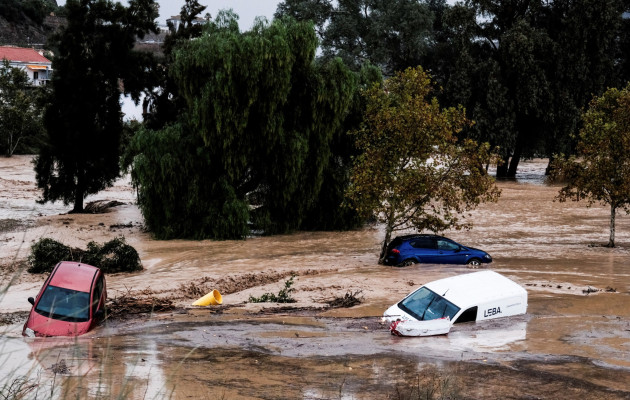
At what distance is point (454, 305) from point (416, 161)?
11.5 meters

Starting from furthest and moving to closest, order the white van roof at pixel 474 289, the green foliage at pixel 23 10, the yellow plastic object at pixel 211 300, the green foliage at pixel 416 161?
1. the green foliage at pixel 23 10
2. the green foliage at pixel 416 161
3. the yellow plastic object at pixel 211 300
4. the white van roof at pixel 474 289

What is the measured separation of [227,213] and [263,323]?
16.1 m

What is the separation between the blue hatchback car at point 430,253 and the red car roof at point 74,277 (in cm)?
1282

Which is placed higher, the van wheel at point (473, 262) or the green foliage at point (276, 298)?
the van wheel at point (473, 262)

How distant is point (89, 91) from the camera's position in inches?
1586

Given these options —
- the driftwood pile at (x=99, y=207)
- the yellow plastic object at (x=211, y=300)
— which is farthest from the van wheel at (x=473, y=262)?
the driftwood pile at (x=99, y=207)

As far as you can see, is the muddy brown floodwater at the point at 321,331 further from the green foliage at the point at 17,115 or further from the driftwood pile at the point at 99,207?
the green foliage at the point at 17,115

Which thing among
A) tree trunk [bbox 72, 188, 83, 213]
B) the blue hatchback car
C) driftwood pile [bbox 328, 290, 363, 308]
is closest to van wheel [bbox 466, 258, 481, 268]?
the blue hatchback car

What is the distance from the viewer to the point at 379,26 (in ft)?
209

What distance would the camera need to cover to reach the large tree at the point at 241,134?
106ft

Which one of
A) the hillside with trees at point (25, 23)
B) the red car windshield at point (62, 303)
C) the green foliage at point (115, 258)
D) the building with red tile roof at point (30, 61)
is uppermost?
the hillside with trees at point (25, 23)

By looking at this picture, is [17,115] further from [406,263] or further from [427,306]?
[427,306]

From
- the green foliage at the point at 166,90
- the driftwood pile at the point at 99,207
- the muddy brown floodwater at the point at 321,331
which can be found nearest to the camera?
the muddy brown floodwater at the point at 321,331

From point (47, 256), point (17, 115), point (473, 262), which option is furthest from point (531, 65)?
point (17, 115)
